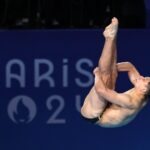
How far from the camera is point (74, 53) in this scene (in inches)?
232

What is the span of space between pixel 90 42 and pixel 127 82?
18.8 inches

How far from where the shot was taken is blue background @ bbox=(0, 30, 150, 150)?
19.3 ft

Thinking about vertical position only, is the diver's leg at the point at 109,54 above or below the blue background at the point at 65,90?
above

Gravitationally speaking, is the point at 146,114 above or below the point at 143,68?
below

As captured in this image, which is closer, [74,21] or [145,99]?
[145,99]

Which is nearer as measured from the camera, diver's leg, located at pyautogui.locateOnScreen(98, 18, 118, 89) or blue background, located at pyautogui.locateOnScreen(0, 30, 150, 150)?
diver's leg, located at pyautogui.locateOnScreen(98, 18, 118, 89)

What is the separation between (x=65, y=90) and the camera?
5.94 m

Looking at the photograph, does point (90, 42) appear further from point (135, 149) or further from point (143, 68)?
point (135, 149)

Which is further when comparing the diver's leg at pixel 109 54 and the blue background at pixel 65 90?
the blue background at pixel 65 90

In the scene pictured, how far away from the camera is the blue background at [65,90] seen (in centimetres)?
588

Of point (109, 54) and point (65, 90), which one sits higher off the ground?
point (109, 54)

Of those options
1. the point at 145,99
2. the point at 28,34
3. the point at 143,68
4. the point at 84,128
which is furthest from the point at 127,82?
the point at 145,99

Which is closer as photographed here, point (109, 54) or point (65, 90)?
point (109, 54)

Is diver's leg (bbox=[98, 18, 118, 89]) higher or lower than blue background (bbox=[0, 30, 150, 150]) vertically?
higher
